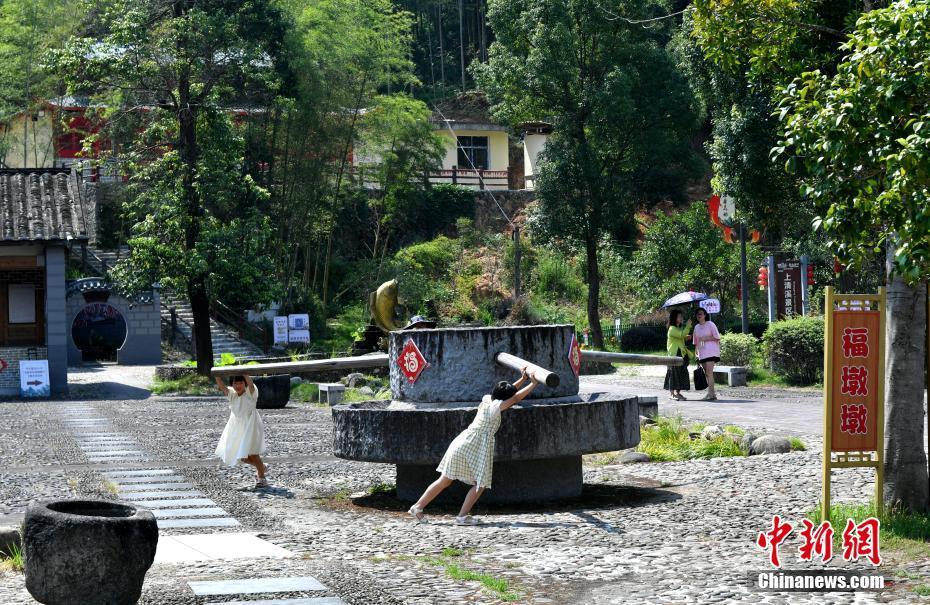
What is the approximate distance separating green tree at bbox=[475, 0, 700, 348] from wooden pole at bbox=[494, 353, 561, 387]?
22323 millimetres

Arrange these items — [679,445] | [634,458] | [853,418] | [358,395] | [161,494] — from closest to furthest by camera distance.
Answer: [853,418]
[161,494]
[634,458]
[679,445]
[358,395]

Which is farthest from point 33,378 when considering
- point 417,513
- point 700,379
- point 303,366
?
point 417,513

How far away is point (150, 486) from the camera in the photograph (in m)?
11.1

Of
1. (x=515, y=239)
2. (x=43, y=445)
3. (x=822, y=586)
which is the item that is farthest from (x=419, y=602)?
(x=515, y=239)

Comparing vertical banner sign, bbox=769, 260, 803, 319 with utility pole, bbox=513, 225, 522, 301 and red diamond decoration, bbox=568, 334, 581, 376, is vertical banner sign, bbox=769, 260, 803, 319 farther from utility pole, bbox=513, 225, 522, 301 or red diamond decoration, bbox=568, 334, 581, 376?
red diamond decoration, bbox=568, 334, 581, 376

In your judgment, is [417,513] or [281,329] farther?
[281,329]

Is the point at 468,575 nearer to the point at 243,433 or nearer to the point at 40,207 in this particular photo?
the point at 243,433

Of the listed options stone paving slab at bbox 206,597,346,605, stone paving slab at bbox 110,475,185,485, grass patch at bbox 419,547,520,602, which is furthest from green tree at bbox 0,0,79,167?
stone paving slab at bbox 206,597,346,605

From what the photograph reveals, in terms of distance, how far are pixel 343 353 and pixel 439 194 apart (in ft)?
56.3

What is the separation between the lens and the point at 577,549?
777 cm

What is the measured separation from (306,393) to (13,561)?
16.9 meters

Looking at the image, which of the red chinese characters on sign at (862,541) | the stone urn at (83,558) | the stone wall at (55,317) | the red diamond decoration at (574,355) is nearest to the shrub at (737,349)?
the stone wall at (55,317)

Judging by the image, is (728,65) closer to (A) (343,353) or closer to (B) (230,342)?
(A) (343,353)

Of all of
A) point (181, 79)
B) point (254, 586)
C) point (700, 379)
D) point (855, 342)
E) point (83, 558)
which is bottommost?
point (700, 379)
